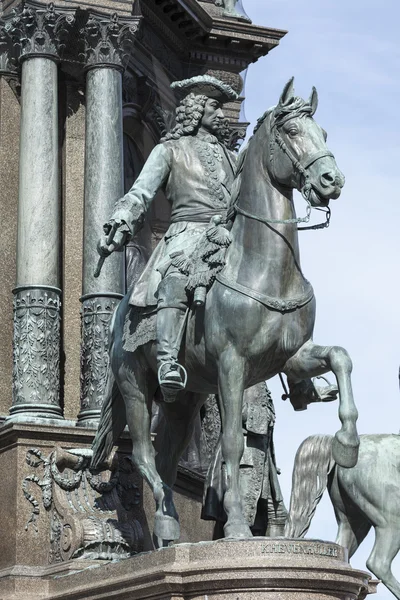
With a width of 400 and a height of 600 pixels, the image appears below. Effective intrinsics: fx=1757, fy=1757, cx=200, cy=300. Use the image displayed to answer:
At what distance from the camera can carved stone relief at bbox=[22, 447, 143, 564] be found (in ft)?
52.6

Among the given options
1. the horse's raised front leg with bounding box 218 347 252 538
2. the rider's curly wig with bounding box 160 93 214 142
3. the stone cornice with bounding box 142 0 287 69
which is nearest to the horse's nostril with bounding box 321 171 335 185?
the horse's raised front leg with bounding box 218 347 252 538

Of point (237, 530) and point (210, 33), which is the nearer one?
point (237, 530)

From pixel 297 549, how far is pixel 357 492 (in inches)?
117

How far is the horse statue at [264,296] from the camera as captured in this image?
1300 centimetres

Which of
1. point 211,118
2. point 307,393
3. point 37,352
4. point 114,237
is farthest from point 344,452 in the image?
point 37,352

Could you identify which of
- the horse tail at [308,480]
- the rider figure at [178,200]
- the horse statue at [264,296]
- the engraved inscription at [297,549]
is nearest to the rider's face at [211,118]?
the rider figure at [178,200]

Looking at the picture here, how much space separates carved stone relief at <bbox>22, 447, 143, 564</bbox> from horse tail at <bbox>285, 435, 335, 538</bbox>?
1.64 meters

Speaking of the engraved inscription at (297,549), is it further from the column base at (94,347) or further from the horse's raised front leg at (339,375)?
the column base at (94,347)

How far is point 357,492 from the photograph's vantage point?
50.7 feet

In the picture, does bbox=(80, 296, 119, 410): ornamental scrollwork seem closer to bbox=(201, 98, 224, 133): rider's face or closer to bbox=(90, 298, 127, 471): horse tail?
bbox=(90, 298, 127, 471): horse tail

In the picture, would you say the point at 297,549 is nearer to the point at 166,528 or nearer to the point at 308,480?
the point at 166,528

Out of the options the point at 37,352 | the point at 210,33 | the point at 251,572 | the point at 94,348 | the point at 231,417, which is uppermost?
the point at 210,33

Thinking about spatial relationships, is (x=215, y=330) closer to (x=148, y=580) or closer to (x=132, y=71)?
(x=148, y=580)

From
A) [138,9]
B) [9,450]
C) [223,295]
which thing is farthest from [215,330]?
[138,9]
